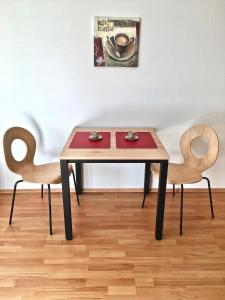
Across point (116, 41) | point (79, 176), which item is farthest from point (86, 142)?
point (116, 41)

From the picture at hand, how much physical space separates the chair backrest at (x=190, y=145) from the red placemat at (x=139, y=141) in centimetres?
37

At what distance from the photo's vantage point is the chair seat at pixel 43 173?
6.77 ft

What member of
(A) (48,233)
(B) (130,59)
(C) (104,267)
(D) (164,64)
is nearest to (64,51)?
(B) (130,59)

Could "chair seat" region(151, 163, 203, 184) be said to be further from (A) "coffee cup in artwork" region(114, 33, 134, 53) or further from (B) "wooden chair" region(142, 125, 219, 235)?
(A) "coffee cup in artwork" region(114, 33, 134, 53)

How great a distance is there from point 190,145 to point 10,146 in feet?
5.28

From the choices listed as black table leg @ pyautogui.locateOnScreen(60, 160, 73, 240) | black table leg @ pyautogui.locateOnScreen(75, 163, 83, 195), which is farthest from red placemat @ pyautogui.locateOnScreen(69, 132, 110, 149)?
black table leg @ pyautogui.locateOnScreen(75, 163, 83, 195)

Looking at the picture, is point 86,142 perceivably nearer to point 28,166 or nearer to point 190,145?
point 28,166

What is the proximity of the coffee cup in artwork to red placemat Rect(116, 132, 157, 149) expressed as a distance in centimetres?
76

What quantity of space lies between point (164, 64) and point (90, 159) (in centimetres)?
120

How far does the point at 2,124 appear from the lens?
249 cm

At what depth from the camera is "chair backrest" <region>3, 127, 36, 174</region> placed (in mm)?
2146

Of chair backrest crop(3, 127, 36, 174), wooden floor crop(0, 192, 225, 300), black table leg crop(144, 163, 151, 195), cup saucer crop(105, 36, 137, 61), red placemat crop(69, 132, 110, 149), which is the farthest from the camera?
black table leg crop(144, 163, 151, 195)

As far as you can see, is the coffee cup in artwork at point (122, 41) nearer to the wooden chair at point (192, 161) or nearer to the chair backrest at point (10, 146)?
the wooden chair at point (192, 161)

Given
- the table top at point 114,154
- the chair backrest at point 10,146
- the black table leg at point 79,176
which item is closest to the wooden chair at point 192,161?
the table top at point 114,154
